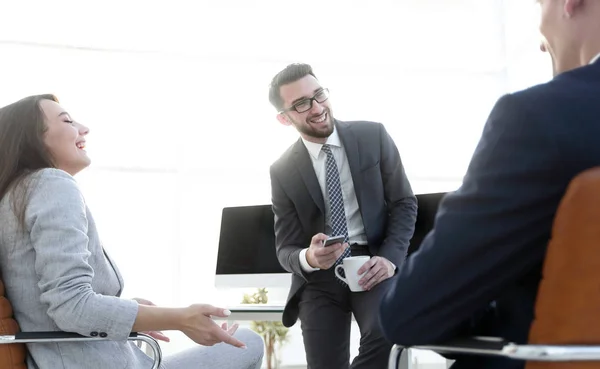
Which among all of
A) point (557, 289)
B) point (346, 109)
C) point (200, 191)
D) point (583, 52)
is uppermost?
point (583, 52)

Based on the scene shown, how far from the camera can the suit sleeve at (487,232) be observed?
967 mm

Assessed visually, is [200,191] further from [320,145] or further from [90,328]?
[90,328]

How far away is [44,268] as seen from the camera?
176cm

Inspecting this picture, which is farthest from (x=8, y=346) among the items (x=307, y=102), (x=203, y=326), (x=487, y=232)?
(x=307, y=102)

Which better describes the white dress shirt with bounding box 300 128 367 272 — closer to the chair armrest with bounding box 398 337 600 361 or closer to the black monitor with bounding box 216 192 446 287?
the black monitor with bounding box 216 192 446 287

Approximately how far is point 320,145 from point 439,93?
11.8 ft

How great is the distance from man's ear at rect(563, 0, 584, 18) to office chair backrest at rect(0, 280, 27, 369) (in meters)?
1.50

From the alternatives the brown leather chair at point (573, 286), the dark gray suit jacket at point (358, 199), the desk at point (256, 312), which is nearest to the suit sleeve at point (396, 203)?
the dark gray suit jacket at point (358, 199)

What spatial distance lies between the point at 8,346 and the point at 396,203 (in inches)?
64.2

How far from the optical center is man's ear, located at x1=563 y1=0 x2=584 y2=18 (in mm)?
1116

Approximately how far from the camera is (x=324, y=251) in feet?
7.98

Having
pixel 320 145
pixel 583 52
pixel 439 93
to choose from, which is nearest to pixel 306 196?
pixel 320 145

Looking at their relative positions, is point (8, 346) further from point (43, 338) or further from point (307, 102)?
point (307, 102)

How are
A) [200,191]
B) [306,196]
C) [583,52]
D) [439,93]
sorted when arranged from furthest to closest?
[439,93]
[200,191]
[306,196]
[583,52]
